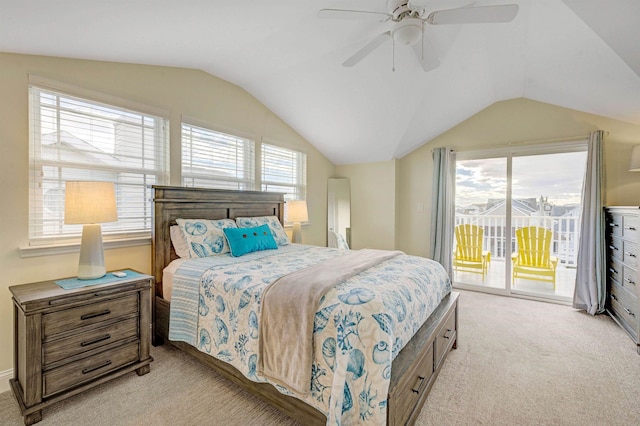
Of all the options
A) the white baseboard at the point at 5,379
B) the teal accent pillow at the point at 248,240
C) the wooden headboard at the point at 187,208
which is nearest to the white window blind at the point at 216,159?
the wooden headboard at the point at 187,208

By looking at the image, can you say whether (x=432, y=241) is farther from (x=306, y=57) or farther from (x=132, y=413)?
(x=132, y=413)

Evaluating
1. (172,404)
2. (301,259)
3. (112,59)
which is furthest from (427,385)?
(112,59)

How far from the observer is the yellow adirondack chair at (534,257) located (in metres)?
3.74

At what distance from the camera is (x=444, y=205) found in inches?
167

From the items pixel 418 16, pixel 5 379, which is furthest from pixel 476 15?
pixel 5 379

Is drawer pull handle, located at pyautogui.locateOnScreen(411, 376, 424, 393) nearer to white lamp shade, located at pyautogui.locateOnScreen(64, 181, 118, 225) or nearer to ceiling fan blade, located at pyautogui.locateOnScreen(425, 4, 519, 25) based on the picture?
ceiling fan blade, located at pyautogui.locateOnScreen(425, 4, 519, 25)

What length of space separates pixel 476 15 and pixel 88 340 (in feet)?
10.6

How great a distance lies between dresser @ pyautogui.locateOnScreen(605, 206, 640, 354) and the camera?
104 inches

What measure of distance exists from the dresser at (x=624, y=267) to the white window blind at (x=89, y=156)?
15.4ft

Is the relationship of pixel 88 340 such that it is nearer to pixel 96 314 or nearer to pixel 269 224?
pixel 96 314

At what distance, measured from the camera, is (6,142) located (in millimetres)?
1907

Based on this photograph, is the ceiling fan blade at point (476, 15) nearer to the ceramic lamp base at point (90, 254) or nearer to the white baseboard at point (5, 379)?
the ceramic lamp base at point (90, 254)

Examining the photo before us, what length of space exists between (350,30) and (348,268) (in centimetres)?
205

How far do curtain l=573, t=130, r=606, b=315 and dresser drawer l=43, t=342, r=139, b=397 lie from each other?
4746 millimetres
